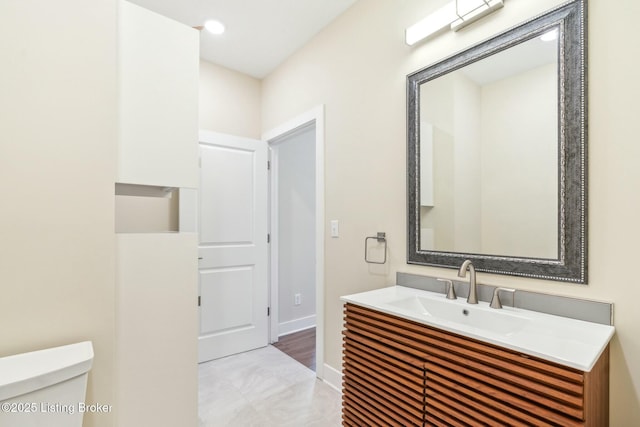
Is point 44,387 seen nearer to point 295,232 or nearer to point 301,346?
point 301,346

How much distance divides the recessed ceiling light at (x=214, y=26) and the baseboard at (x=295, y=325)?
2.79m

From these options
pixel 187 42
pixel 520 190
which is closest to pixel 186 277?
pixel 187 42

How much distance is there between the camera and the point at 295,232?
356 cm

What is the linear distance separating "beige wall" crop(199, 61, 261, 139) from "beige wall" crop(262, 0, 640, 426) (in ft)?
0.44

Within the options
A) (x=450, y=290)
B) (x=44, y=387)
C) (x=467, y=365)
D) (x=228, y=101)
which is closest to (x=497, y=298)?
(x=450, y=290)

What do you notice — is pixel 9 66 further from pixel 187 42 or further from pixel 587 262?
pixel 587 262

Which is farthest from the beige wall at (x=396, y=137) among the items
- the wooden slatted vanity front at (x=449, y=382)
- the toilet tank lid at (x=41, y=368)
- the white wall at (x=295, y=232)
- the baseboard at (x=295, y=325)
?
the toilet tank lid at (x=41, y=368)

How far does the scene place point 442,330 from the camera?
1.17 m

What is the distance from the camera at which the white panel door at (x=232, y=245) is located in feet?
8.89

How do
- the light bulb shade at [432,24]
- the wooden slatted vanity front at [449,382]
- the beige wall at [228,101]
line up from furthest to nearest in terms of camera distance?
the beige wall at [228,101], the light bulb shade at [432,24], the wooden slatted vanity front at [449,382]

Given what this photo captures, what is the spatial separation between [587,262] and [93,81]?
214 cm

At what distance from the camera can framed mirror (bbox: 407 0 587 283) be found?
1208mm

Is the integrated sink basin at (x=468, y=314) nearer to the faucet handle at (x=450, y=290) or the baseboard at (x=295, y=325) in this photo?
the faucet handle at (x=450, y=290)

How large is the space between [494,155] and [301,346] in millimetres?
2436
